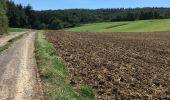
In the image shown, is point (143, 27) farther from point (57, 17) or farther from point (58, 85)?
point (58, 85)

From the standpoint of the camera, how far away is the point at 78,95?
531 inches

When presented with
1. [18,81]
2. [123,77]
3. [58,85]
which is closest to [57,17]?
[18,81]

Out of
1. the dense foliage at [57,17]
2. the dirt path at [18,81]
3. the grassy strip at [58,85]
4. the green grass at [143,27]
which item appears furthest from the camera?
the dense foliage at [57,17]

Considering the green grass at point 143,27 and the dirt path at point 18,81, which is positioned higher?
the dirt path at point 18,81

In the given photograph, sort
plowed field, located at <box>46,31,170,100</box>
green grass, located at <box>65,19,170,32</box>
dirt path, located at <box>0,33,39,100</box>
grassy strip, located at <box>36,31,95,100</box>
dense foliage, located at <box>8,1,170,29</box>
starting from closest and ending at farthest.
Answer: grassy strip, located at <box>36,31,95,100</box>
plowed field, located at <box>46,31,170,100</box>
dirt path, located at <box>0,33,39,100</box>
green grass, located at <box>65,19,170,32</box>
dense foliage, located at <box>8,1,170,29</box>

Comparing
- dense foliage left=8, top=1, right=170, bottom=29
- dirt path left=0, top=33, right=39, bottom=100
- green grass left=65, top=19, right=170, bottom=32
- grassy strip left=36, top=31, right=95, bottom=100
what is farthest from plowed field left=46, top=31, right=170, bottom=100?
dense foliage left=8, top=1, right=170, bottom=29

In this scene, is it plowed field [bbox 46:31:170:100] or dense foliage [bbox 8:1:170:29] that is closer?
plowed field [bbox 46:31:170:100]

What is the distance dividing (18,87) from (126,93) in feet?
12.5

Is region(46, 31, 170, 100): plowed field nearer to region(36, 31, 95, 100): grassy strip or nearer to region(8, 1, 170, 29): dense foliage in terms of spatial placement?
region(36, 31, 95, 100): grassy strip

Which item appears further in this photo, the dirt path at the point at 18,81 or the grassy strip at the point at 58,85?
the dirt path at the point at 18,81

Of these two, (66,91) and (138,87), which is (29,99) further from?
(138,87)

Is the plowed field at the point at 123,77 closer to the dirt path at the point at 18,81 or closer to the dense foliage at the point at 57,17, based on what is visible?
the dirt path at the point at 18,81

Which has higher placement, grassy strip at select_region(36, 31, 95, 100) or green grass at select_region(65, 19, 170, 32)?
grassy strip at select_region(36, 31, 95, 100)

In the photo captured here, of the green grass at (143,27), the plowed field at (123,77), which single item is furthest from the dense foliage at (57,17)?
the plowed field at (123,77)
